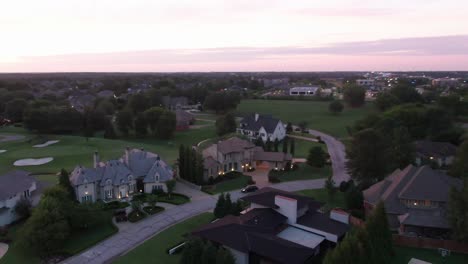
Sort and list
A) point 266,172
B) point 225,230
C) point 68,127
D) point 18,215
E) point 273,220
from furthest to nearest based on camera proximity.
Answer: point 68,127 < point 266,172 < point 18,215 < point 273,220 < point 225,230

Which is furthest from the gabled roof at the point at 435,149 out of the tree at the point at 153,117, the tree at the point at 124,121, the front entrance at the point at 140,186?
the tree at the point at 124,121

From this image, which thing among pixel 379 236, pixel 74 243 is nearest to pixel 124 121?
pixel 74 243

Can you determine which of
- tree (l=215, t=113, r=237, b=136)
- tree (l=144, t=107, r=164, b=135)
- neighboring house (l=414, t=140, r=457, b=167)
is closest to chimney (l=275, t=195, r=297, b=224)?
neighboring house (l=414, t=140, r=457, b=167)

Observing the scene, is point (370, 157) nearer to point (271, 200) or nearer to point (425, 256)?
point (425, 256)

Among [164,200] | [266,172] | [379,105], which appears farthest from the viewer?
[379,105]

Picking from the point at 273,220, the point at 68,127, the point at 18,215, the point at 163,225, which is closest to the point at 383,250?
the point at 273,220

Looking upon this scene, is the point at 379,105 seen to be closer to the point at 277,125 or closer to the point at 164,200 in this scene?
the point at 277,125
